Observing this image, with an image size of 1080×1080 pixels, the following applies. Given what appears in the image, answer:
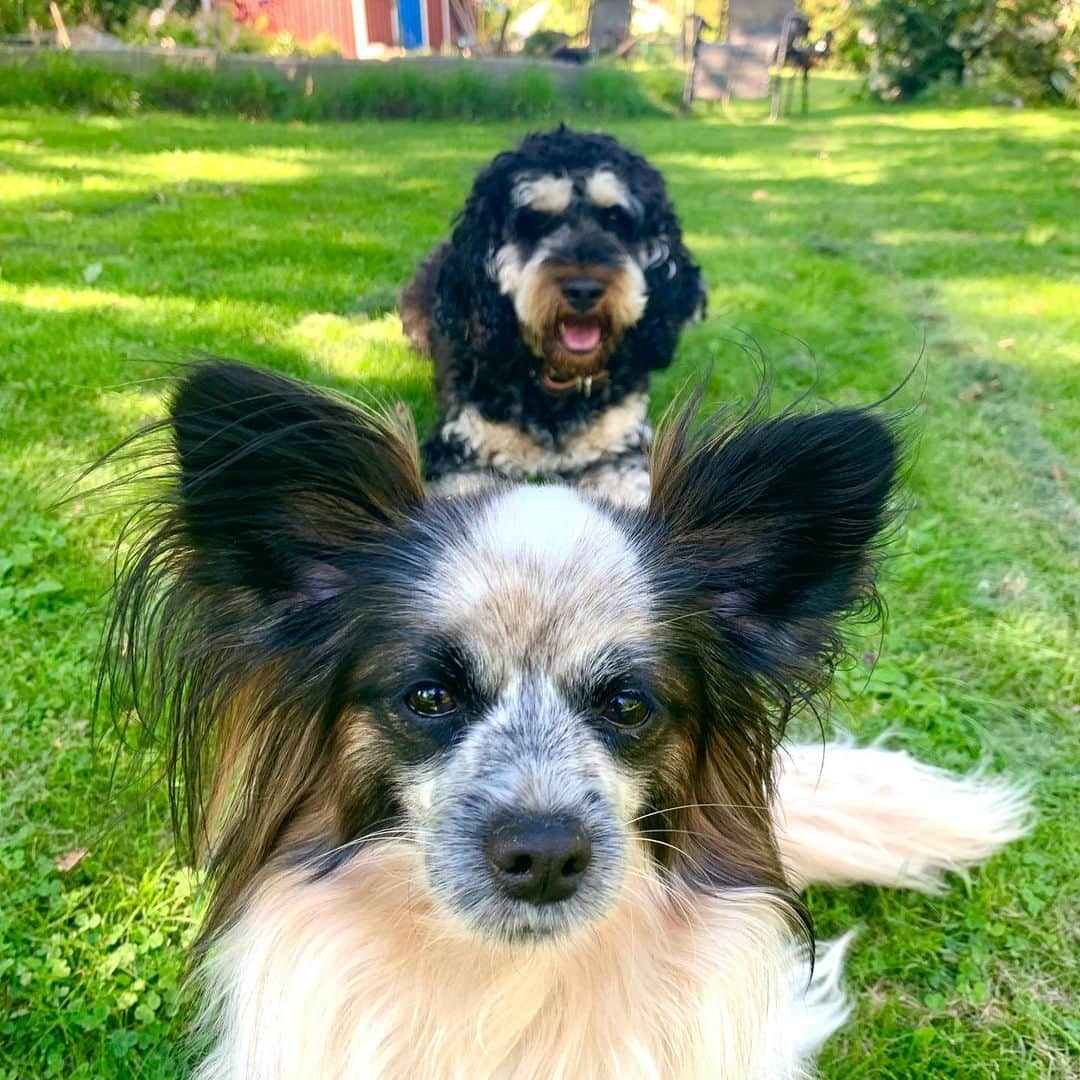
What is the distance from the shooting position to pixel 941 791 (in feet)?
8.60

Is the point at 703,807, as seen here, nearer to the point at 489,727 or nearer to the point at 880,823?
the point at 489,727

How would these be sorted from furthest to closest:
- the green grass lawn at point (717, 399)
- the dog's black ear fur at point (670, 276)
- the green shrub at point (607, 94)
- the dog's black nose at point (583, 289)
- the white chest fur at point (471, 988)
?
the green shrub at point (607, 94) < the dog's black ear fur at point (670, 276) < the dog's black nose at point (583, 289) < the green grass lawn at point (717, 399) < the white chest fur at point (471, 988)

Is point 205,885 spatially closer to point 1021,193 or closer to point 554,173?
point 554,173

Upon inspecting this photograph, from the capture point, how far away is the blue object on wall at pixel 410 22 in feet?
69.9

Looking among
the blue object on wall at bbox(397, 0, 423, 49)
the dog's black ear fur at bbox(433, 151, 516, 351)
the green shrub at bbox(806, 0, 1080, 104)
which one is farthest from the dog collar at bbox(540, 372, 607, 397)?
the blue object on wall at bbox(397, 0, 423, 49)

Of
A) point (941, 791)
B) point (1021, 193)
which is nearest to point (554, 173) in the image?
point (941, 791)

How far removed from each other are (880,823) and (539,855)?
4.48ft

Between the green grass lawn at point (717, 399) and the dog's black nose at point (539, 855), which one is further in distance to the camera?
the green grass lawn at point (717, 399)

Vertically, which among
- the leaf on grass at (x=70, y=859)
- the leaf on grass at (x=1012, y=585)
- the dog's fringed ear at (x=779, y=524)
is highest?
the dog's fringed ear at (x=779, y=524)

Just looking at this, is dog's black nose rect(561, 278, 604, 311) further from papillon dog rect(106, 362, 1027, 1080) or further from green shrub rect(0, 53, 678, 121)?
green shrub rect(0, 53, 678, 121)

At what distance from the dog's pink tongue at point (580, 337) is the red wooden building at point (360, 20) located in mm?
14759

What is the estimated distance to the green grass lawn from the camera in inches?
89.0

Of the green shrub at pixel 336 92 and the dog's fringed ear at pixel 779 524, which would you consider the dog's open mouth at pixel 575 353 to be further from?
the green shrub at pixel 336 92

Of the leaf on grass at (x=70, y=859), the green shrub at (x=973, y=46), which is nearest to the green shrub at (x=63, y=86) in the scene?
the leaf on grass at (x=70, y=859)
